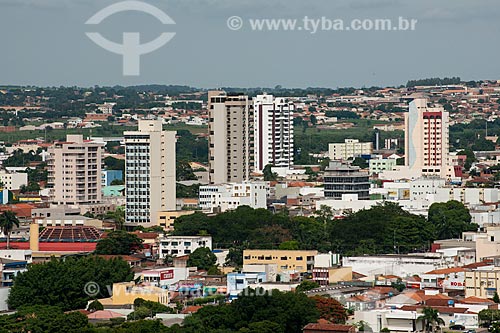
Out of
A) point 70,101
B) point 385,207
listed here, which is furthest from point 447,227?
point 70,101

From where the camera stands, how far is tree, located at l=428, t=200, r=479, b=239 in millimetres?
36500

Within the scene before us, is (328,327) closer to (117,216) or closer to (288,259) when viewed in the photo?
(288,259)

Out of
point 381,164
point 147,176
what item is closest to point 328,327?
point 147,176

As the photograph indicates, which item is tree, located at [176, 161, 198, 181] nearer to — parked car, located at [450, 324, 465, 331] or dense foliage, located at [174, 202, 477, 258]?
dense foliage, located at [174, 202, 477, 258]

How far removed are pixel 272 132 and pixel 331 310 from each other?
3319 cm

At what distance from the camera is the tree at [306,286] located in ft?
87.2

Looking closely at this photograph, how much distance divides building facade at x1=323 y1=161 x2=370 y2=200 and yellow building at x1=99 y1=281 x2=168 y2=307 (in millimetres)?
17420

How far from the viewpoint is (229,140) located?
151 feet

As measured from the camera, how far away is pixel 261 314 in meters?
23.0

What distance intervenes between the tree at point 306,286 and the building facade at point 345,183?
15727mm

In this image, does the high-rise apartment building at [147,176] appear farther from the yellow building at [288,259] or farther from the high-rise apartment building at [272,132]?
the high-rise apartment building at [272,132]

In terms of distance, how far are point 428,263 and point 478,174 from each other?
25854mm

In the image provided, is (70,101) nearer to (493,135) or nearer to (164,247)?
(493,135)

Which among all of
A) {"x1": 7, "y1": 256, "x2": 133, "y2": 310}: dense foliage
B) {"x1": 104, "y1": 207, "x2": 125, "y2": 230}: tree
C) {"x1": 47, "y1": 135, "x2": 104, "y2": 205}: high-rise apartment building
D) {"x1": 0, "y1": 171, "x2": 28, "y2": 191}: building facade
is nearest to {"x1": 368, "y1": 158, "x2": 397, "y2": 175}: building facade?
{"x1": 0, "y1": 171, "x2": 28, "y2": 191}: building facade
